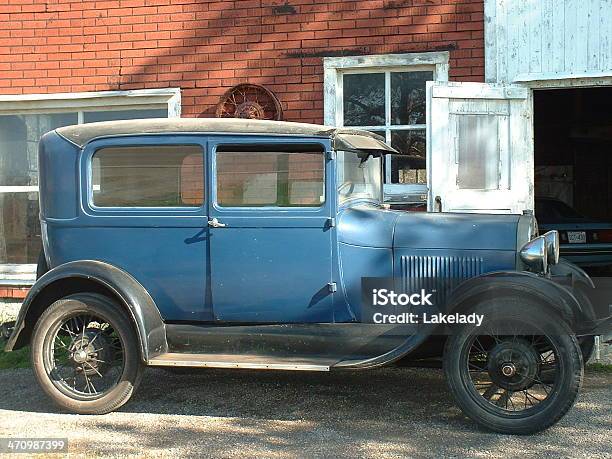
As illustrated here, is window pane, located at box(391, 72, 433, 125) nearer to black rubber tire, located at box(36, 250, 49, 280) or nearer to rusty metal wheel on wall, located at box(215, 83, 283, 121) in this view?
rusty metal wheel on wall, located at box(215, 83, 283, 121)

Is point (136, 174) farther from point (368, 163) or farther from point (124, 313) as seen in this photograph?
point (368, 163)

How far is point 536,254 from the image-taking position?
4594mm

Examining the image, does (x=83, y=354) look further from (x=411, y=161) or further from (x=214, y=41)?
(x=214, y=41)

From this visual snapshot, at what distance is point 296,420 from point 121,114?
4.65 meters

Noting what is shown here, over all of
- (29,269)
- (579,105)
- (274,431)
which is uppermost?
Result: (579,105)

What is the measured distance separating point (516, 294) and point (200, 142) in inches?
83.3

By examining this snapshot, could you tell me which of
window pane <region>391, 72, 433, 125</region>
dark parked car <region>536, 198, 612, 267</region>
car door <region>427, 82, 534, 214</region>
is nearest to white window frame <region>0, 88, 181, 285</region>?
window pane <region>391, 72, 433, 125</region>

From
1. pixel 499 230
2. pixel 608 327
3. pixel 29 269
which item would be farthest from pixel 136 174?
pixel 29 269

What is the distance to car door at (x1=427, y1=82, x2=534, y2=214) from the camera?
721cm

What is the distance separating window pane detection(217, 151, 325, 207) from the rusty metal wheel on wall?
2.94 m

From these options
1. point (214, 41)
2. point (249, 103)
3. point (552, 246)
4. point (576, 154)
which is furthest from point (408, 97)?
point (576, 154)

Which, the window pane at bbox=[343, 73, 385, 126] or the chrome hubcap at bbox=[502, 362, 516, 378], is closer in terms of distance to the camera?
the chrome hubcap at bbox=[502, 362, 516, 378]

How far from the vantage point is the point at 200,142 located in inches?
199

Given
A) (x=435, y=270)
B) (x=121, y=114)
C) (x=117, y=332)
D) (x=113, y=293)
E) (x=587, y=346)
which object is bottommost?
(x=587, y=346)
